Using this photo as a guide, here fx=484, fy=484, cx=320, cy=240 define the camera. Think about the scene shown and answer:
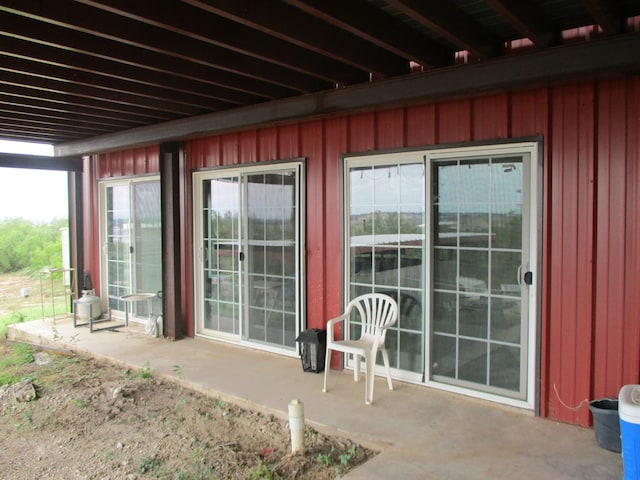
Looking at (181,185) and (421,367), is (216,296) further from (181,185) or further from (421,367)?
(421,367)

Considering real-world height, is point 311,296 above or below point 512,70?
below

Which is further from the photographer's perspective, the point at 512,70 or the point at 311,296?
the point at 311,296

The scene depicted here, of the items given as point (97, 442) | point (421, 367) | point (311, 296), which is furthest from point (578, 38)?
point (97, 442)

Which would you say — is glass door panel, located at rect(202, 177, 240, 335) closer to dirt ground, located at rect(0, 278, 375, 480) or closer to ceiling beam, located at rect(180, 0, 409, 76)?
dirt ground, located at rect(0, 278, 375, 480)

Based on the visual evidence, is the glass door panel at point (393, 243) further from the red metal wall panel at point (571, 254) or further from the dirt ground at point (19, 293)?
the dirt ground at point (19, 293)

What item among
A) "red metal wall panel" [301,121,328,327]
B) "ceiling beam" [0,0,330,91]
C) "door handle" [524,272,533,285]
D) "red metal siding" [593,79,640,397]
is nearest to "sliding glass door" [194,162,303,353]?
"red metal wall panel" [301,121,328,327]

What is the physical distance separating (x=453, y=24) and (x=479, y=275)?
1719 mm

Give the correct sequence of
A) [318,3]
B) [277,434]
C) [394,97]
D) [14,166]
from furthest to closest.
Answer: [14,166] → [394,97] → [277,434] → [318,3]

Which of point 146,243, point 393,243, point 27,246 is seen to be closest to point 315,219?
point 393,243

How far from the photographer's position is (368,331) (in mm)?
3990

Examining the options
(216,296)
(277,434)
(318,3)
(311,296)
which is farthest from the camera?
(216,296)

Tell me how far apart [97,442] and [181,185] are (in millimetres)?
3060

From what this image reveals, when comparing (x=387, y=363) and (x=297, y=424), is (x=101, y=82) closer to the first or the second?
(x=297, y=424)

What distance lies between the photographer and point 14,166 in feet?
19.4
